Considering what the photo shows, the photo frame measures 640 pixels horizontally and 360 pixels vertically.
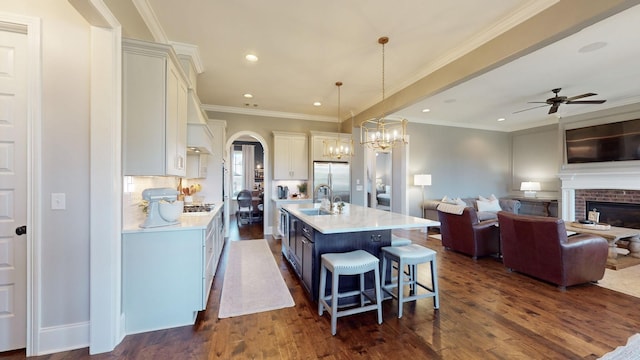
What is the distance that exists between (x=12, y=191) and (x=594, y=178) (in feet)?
30.2

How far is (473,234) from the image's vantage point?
419cm

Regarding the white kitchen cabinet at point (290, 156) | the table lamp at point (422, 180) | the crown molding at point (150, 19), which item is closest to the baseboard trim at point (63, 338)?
the crown molding at point (150, 19)

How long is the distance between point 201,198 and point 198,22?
10.1 feet

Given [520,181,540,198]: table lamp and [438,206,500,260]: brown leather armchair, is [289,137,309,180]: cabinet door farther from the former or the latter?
[520,181,540,198]: table lamp

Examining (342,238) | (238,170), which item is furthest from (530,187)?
(238,170)

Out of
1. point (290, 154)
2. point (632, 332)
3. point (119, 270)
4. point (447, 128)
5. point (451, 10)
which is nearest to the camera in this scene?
point (119, 270)

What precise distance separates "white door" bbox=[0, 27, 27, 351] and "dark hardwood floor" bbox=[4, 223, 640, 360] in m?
0.28

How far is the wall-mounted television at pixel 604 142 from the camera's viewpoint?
17.0 feet

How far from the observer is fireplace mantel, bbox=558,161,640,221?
519 cm

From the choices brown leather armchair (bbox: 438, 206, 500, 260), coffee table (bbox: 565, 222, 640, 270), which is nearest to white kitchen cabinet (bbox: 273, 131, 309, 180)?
brown leather armchair (bbox: 438, 206, 500, 260)

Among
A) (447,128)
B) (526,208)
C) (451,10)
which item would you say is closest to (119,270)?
(451,10)

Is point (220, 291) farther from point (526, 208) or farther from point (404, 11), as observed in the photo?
point (526, 208)

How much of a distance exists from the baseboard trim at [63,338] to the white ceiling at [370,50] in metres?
2.90

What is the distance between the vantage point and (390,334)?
7.17 ft
